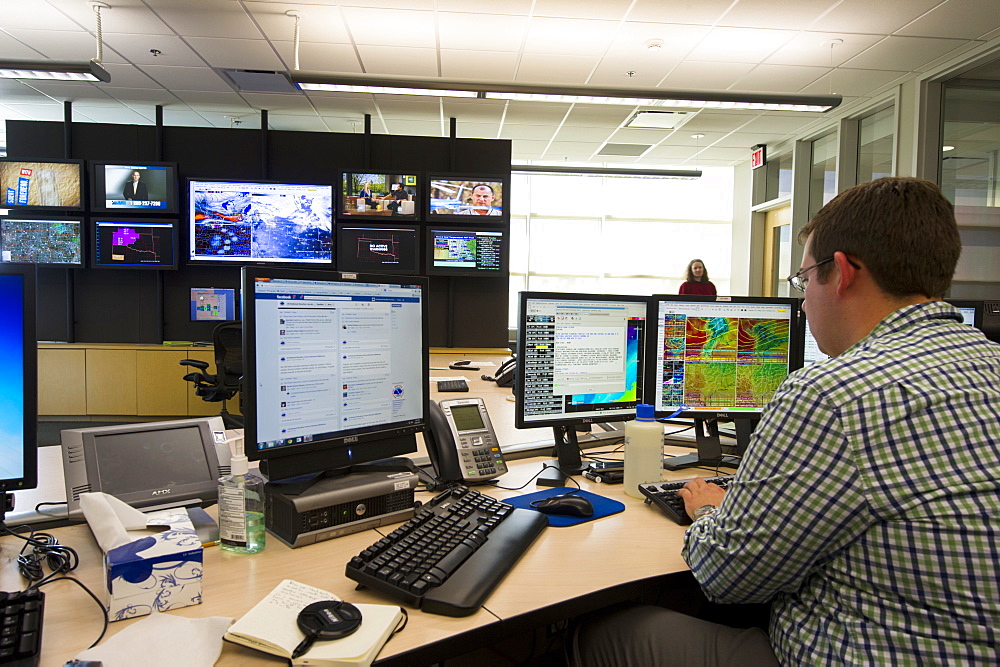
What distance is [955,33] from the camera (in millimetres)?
3820

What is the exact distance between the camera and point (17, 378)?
0.94m

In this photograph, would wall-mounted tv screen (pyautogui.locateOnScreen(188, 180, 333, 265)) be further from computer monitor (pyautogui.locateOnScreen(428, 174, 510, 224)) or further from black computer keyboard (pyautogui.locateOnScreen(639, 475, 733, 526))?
black computer keyboard (pyautogui.locateOnScreen(639, 475, 733, 526))

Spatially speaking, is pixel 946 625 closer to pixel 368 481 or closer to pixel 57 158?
pixel 368 481

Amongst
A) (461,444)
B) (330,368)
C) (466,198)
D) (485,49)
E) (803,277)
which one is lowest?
(461,444)

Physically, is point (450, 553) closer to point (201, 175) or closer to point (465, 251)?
point (465, 251)

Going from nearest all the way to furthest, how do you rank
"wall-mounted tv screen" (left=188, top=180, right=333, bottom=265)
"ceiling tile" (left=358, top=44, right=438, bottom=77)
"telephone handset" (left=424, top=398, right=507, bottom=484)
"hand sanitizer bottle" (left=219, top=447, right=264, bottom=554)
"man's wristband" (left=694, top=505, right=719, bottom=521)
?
"hand sanitizer bottle" (left=219, top=447, right=264, bottom=554) → "man's wristband" (left=694, top=505, right=719, bottom=521) → "telephone handset" (left=424, top=398, right=507, bottom=484) → "ceiling tile" (left=358, top=44, right=438, bottom=77) → "wall-mounted tv screen" (left=188, top=180, right=333, bottom=265)

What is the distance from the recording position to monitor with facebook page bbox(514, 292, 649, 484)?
1.57 meters

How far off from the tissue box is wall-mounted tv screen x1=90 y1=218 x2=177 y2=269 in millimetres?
5005

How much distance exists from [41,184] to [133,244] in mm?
874

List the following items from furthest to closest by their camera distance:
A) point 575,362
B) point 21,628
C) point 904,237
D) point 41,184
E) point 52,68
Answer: point 41,184, point 52,68, point 575,362, point 904,237, point 21,628

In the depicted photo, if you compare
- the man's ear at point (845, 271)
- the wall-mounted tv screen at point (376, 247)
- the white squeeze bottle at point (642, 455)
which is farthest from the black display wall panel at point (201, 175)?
the man's ear at point (845, 271)

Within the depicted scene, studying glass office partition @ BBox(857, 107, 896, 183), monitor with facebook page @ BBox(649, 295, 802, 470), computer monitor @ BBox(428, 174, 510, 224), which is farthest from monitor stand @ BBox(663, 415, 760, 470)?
glass office partition @ BBox(857, 107, 896, 183)

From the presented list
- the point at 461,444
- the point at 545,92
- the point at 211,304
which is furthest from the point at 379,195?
the point at 461,444

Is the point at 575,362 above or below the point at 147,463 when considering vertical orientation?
above
